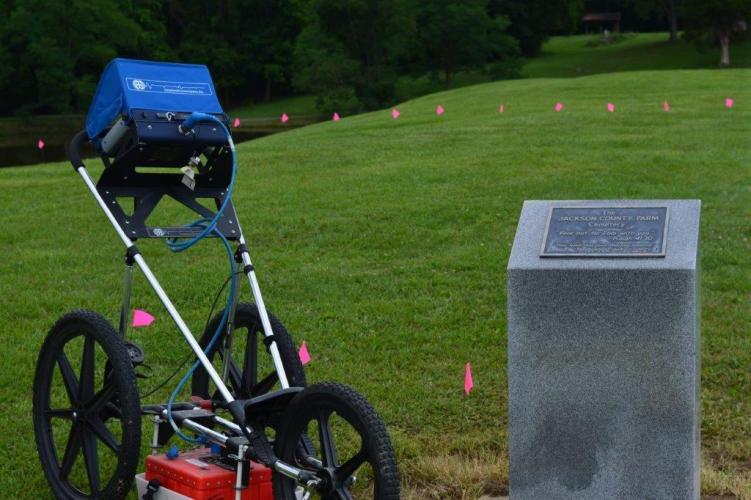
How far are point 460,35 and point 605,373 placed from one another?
6189 centimetres

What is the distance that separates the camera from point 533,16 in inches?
3051

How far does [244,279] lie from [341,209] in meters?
3.66

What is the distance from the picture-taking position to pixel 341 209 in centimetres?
1322

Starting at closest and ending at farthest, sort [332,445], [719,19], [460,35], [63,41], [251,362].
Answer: [332,445] → [251,362] → [719,19] → [460,35] → [63,41]

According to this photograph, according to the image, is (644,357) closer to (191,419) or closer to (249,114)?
(191,419)

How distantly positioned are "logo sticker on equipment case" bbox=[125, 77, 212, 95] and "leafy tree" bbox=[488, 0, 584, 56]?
71643 mm

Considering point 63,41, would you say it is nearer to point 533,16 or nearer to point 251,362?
point 533,16

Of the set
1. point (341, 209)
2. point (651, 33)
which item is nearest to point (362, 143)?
point (341, 209)

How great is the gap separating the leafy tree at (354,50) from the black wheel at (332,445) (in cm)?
5727

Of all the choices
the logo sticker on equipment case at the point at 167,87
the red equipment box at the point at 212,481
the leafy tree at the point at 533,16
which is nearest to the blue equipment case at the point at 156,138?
the logo sticker on equipment case at the point at 167,87

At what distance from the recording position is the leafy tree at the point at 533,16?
248 ft

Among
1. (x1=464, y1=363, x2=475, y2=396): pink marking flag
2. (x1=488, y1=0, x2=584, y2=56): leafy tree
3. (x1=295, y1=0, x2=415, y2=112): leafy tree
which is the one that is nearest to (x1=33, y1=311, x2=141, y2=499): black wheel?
(x1=464, y1=363, x2=475, y2=396): pink marking flag

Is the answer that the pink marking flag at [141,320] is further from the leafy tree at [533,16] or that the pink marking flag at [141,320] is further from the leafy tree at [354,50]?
the leafy tree at [533,16]

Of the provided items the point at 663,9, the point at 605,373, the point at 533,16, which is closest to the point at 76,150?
the point at 605,373
